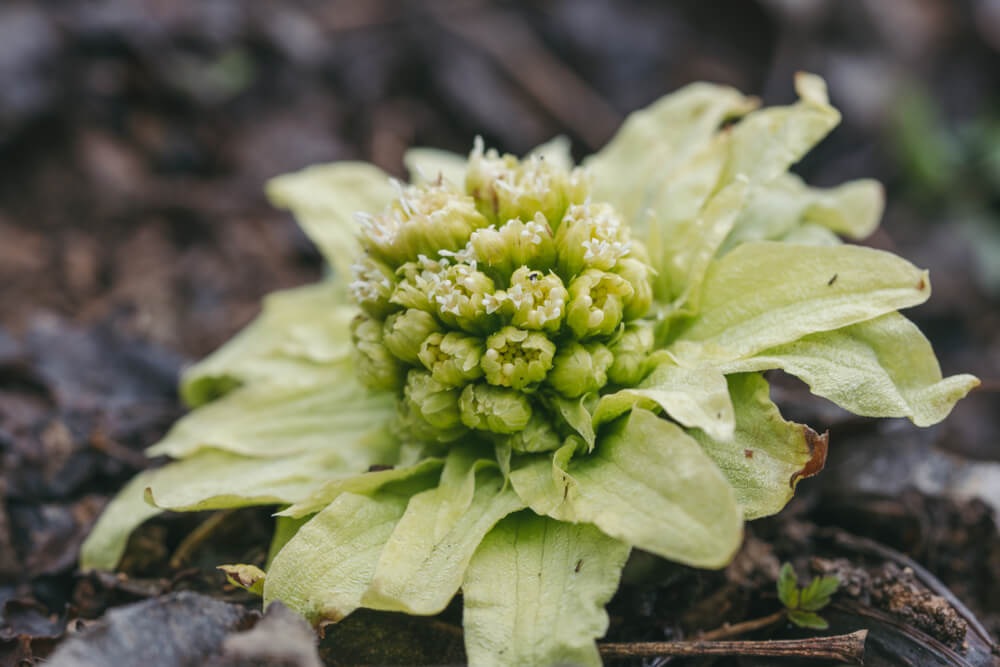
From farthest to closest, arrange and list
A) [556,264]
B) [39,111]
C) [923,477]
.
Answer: [39,111] → [923,477] → [556,264]

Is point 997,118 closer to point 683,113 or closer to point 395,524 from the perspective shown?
point 683,113

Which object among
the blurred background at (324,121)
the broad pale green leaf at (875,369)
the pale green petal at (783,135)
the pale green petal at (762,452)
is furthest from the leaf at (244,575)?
the pale green petal at (783,135)

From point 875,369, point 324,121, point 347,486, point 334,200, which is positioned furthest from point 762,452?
point 324,121

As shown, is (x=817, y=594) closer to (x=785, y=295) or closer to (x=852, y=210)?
(x=785, y=295)

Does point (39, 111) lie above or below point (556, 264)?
below

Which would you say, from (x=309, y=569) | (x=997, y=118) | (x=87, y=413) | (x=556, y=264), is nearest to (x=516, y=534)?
(x=309, y=569)

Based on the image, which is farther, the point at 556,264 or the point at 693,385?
the point at 556,264
